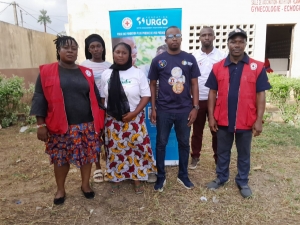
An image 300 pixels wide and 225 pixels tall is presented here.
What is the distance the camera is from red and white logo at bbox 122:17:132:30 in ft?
10.3

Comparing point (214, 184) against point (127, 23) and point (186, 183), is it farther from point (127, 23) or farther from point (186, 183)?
point (127, 23)

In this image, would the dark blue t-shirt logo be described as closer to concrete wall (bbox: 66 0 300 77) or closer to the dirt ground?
the dirt ground

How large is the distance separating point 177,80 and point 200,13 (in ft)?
16.8

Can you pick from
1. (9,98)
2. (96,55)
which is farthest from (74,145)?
(9,98)

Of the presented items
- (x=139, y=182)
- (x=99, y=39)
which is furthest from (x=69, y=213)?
(x=99, y=39)

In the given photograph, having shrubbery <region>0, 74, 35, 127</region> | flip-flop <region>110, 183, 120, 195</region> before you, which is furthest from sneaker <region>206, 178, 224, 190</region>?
shrubbery <region>0, 74, 35, 127</region>

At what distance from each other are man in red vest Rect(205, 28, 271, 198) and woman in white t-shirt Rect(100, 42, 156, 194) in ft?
2.53

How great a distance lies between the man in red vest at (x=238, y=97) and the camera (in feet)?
8.27

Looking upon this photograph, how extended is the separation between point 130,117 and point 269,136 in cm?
338

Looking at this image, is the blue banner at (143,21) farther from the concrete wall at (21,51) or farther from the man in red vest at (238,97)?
the concrete wall at (21,51)

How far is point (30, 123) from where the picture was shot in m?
6.33

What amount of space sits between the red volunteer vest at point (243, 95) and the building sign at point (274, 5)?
5395 mm

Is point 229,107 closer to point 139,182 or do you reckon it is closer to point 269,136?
point 139,182

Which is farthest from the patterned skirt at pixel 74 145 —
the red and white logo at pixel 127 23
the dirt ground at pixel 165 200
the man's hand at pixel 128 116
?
the red and white logo at pixel 127 23
